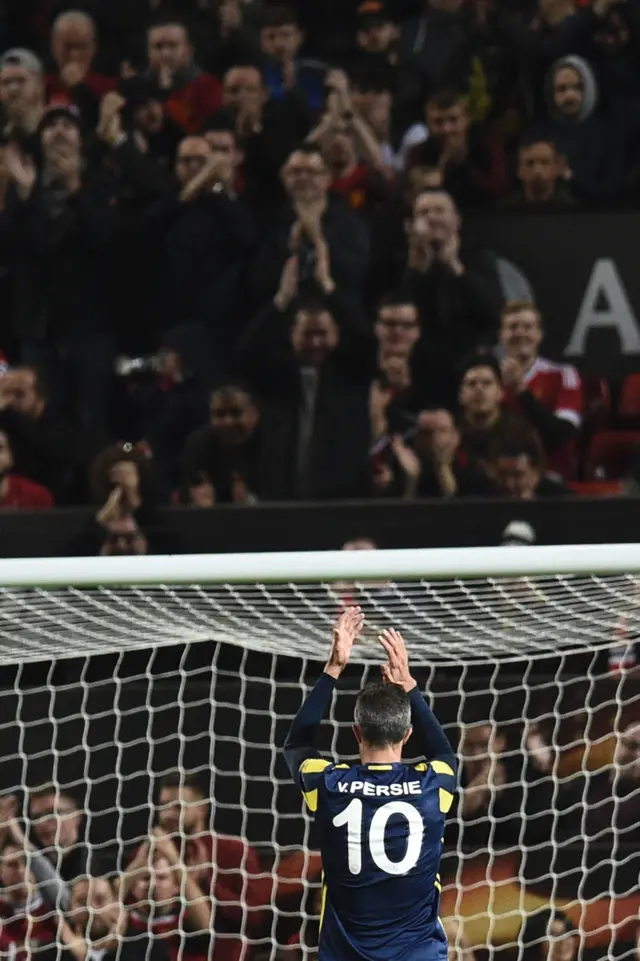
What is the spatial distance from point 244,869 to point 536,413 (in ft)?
7.33

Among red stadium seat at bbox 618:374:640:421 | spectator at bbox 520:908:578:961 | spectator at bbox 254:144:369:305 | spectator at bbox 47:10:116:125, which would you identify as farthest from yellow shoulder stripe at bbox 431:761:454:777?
spectator at bbox 47:10:116:125

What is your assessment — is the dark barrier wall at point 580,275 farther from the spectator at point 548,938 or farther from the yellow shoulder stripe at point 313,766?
the yellow shoulder stripe at point 313,766

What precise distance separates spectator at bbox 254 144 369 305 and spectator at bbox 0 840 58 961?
2696 mm

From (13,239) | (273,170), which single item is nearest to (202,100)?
(273,170)

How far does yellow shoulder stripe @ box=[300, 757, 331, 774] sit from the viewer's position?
4.53 m

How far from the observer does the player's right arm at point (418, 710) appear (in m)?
4.52

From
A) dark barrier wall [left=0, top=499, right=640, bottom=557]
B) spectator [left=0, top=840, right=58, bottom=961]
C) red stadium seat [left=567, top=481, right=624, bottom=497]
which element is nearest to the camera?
spectator [left=0, top=840, right=58, bottom=961]

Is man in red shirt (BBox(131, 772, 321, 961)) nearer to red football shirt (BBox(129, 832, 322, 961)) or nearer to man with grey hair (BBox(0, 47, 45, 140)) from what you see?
red football shirt (BBox(129, 832, 322, 961))

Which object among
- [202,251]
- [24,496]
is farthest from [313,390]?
[24,496]

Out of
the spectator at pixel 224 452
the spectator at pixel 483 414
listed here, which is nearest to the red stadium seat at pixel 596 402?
the spectator at pixel 483 414

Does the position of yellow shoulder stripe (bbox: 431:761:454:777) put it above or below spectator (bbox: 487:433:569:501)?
below

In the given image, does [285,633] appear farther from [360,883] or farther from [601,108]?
[601,108]

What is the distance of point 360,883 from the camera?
4461 millimetres

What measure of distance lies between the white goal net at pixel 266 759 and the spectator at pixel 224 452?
934mm
